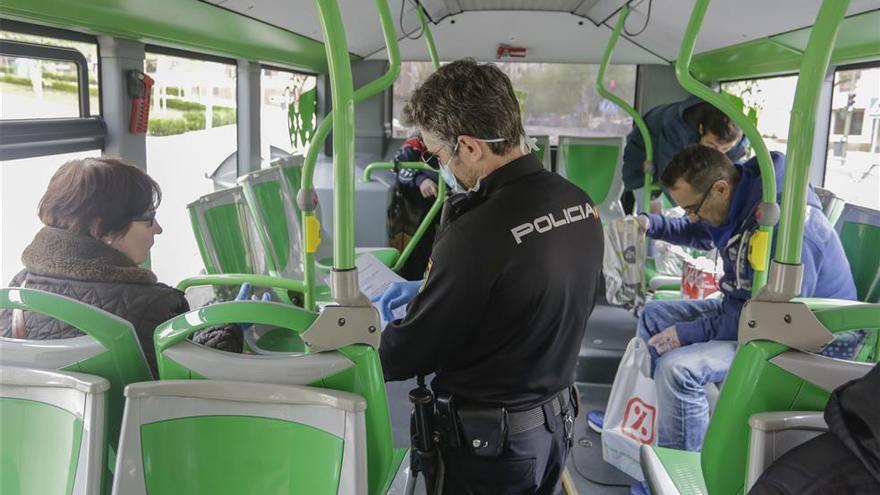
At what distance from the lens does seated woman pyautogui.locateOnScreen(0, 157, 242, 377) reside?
68.4 inches

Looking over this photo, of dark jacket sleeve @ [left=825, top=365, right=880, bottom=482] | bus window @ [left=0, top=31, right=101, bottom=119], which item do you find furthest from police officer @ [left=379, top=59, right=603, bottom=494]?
bus window @ [left=0, top=31, right=101, bottom=119]

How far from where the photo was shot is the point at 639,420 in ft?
8.73

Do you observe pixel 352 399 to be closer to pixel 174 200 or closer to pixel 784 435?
pixel 784 435

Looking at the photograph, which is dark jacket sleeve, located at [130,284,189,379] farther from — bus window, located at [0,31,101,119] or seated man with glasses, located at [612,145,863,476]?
seated man with glasses, located at [612,145,863,476]

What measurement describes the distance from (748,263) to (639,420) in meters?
0.72

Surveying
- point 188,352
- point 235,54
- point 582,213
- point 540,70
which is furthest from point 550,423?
point 540,70

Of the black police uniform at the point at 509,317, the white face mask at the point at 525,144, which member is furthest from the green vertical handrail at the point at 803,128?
the white face mask at the point at 525,144

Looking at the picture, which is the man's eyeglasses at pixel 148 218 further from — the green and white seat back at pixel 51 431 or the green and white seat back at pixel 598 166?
the green and white seat back at pixel 598 166

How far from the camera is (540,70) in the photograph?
6.04 m

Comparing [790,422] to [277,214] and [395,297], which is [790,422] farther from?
[277,214]

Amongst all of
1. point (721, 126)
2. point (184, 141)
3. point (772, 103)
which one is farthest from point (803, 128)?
point (772, 103)

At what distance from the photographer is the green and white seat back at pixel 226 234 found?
9.16 feet

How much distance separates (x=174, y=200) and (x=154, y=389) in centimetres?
243

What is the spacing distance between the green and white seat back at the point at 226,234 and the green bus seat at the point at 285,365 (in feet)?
4.99
